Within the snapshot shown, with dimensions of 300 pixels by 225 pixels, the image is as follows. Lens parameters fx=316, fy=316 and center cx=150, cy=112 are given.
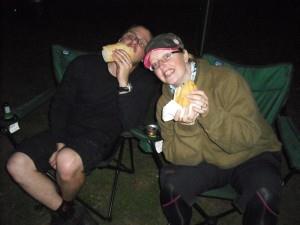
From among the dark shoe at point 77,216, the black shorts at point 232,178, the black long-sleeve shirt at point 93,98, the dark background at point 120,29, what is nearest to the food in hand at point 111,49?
the black long-sleeve shirt at point 93,98

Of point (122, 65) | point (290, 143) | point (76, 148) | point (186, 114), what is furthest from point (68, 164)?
point (290, 143)

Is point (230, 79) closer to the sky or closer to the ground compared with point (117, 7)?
closer to the sky

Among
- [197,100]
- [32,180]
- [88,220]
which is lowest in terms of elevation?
[88,220]

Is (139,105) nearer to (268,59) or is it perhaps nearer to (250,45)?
(268,59)

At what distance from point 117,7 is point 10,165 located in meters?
10.4

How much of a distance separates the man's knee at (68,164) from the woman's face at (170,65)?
979mm

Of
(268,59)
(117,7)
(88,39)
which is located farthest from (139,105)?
(117,7)

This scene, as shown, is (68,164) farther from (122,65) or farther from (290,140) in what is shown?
(290,140)

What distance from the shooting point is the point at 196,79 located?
2.32m

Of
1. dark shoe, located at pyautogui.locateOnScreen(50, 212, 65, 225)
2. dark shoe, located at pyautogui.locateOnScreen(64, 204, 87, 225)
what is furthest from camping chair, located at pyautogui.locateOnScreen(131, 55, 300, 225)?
dark shoe, located at pyautogui.locateOnScreen(50, 212, 65, 225)

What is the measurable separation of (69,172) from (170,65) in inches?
45.7

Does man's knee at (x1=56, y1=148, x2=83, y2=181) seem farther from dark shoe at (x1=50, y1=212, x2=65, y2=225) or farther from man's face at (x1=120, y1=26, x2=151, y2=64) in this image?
man's face at (x1=120, y1=26, x2=151, y2=64)

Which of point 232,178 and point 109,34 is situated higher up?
point 232,178

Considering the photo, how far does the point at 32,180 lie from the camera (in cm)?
254
